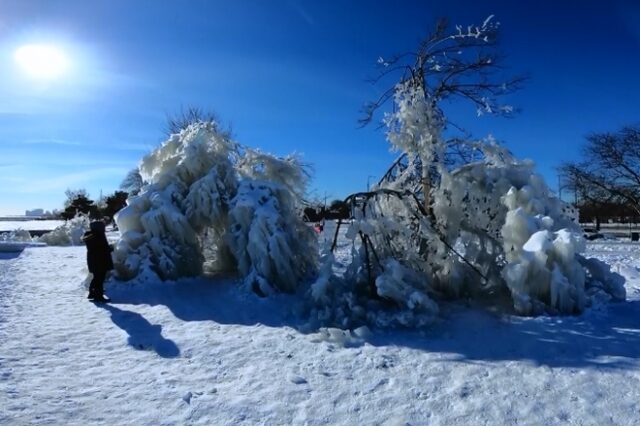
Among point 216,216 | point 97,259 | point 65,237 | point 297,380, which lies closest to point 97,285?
point 97,259

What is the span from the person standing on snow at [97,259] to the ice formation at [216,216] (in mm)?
636

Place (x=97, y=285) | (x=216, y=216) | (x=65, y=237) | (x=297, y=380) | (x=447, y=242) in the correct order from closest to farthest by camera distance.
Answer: (x=297, y=380)
(x=447, y=242)
(x=97, y=285)
(x=216, y=216)
(x=65, y=237)

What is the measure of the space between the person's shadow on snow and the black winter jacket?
927 millimetres

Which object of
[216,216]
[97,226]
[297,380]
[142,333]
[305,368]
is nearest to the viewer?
[297,380]

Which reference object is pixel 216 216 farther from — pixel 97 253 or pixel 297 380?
pixel 297 380

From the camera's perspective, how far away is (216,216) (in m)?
10.1

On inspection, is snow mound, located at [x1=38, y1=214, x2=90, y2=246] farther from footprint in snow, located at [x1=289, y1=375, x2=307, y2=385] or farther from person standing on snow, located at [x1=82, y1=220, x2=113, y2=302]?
footprint in snow, located at [x1=289, y1=375, x2=307, y2=385]

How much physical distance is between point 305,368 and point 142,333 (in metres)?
2.49

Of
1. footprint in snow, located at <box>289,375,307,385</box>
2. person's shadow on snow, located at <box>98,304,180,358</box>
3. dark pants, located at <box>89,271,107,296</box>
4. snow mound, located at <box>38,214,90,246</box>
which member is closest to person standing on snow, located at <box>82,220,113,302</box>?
dark pants, located at <box>89,271,107,296</box>

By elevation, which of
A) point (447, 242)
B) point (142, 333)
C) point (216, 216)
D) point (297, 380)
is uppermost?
point (216, 216)

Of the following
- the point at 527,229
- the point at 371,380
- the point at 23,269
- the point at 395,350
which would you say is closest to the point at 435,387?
the point at 371,380

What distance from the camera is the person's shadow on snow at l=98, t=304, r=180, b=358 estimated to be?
607 centimetres

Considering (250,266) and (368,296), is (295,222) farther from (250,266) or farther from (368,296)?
(368,296)

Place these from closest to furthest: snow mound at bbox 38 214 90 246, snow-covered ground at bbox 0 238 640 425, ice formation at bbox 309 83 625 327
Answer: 1. snow-covered ground at bbox 0 238 640 425
2. ice formation at bbox 309 83 625 327
3. snow mound at bbox 38 214 90 246
